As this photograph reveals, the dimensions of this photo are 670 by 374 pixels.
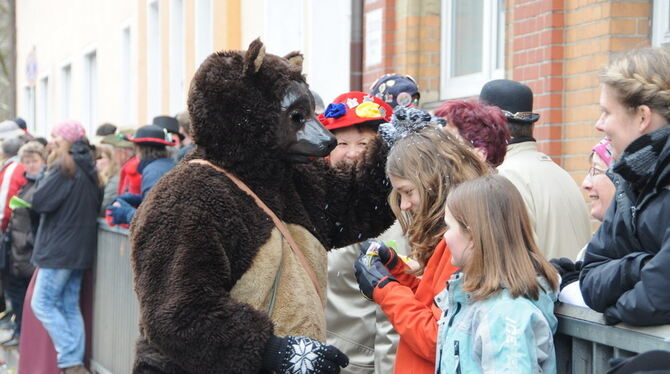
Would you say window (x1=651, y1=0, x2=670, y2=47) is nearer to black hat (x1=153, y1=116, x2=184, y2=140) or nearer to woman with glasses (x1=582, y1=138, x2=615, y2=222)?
woman with glasses (x1=582, y1=138, x2=615, y2=222)

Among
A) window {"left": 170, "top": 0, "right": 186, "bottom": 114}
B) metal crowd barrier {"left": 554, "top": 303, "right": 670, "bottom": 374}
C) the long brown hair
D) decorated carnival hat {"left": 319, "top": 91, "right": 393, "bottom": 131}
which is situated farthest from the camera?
window {"left": 170, "top": 0, "right": 186, "bottom": 114}

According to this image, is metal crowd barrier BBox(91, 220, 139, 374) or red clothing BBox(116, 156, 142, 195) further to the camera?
red clothing BBox(116, 156, 142, 195)

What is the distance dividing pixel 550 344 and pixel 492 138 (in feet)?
4.49

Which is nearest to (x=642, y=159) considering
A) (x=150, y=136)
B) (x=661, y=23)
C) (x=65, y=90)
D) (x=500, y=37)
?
(x=661, y=23)

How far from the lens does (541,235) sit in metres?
4.22

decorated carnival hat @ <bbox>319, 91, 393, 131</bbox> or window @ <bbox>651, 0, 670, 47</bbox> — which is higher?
window @ <bbox>651, 0, 670, 47</bbox>

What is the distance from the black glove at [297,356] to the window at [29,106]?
2418 centimetres

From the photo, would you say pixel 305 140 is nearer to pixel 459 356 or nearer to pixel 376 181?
pixel 376 181

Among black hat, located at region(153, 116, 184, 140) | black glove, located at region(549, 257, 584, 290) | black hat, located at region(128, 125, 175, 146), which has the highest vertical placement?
black hat, located at region(153, 116, 184, 140)

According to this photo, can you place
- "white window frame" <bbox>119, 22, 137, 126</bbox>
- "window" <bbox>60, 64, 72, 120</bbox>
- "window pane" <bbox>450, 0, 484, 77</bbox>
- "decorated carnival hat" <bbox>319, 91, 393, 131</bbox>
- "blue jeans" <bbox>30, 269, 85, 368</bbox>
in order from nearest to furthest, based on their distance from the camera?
1. "decorated carnival hat" <bbox>319, 91, 393, 131</bbox>
2. "window pane" <bbox>450, 0, 484, 77</bbox>
3. "blue jeans" <bbox>30, 269, 85, 368</bbox>
4. "white window frame" <bbox>119, 22, 137, 126</bbox>
5. "window" <bbox>60, 64, 72, 120</bbox>

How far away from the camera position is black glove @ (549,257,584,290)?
9.59 ft

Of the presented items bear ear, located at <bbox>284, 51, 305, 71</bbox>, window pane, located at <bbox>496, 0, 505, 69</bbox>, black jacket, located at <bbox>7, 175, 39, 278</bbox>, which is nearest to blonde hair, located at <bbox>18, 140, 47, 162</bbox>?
black jacket, located at <bbox>7, 175, 39, 278</bbox>

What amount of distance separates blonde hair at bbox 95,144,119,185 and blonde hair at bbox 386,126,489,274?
5843 millimetres

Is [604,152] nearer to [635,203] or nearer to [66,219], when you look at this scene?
[635,203]
